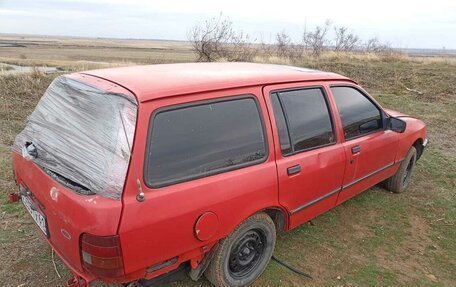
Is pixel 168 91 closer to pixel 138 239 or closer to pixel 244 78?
pixel 244 78

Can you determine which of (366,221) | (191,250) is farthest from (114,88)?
(366,221)

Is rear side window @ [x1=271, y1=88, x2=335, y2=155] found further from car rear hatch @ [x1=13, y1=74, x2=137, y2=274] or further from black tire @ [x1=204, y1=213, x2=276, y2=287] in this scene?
car rear hatch @ [x1=13, y1=74, x2=137, y2=274]

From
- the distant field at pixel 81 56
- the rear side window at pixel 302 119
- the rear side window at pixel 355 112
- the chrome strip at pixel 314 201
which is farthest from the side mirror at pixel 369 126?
the distant field at pixel 81 56

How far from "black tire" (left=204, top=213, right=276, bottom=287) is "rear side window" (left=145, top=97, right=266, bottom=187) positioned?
0.51 meters

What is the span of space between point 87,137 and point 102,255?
71 centimetres

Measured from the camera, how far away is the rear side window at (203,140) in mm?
2170

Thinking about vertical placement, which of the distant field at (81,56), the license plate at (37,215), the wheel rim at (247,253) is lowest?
the distant field at (81,56)

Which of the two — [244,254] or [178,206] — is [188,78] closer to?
[178,206]

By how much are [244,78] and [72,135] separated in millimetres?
1263

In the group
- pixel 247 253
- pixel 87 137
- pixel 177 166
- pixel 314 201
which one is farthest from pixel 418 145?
pixel 87 137

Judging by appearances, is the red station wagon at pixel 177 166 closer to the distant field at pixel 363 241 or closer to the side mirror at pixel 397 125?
the distant field at pixel 363 241

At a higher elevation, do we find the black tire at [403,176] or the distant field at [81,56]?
the black tire at [403,176]

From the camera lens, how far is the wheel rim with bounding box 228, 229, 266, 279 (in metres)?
2.81

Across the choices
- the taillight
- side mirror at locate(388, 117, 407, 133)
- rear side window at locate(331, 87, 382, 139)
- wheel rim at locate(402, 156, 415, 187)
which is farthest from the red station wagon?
wheel rim at locate(402, 156, 415, 187)
